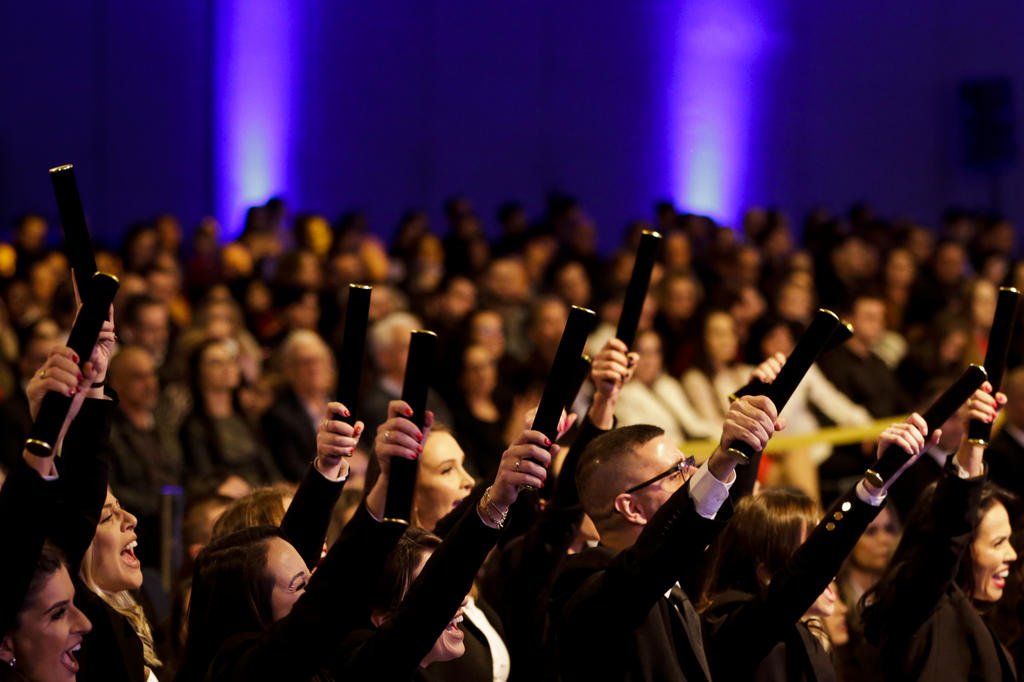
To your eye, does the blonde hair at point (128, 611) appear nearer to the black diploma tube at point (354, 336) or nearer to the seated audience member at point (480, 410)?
the black diploma tube at point (354, 336)

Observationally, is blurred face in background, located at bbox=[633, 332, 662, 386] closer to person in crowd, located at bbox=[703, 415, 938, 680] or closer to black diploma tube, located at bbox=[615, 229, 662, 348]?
person in crowd, located at bbox=[703, 415, 938, 680]

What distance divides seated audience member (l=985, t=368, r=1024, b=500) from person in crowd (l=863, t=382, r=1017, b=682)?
1.97 m

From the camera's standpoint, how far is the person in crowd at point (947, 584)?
385 centimetres

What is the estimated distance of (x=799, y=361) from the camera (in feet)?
9.61

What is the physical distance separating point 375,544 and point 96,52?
32.7 ft

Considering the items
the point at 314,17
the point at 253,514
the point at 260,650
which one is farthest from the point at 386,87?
the point at 260,650

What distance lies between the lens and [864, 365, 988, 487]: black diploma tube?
3.41 metres

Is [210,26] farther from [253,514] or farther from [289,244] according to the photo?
[253,514]

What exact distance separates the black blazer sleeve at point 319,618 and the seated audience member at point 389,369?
3.72 metres

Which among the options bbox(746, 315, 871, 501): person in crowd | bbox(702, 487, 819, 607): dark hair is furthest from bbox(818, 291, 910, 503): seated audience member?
bbox(702, 487, 819, 607): dark hair

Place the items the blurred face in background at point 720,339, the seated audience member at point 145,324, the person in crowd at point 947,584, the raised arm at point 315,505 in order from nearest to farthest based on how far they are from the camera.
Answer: the raised arm at point 315,505
the person in crowd at point 947,584
the seated audience member at point 145,324
the blurred face in background at point 720,339

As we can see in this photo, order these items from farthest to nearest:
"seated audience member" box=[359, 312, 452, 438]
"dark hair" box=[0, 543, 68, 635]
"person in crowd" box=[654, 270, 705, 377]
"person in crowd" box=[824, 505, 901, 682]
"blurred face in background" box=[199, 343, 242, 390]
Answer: "person in crowd" box=[654, 270, 705, 377] → "seated audience member" box=[359, 312, 452, 438] → "blurred face in background" box=[199, 343, 242, 390] → "person in crowd" box=[824, 505, 901, 682] → "dark hair" box=[0, 543, 68, 635]

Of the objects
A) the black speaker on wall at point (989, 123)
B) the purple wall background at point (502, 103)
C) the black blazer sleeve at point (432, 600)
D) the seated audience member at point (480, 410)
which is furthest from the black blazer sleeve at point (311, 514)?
the black speaker on wall at point (989, 123)

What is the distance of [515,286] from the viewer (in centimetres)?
907
